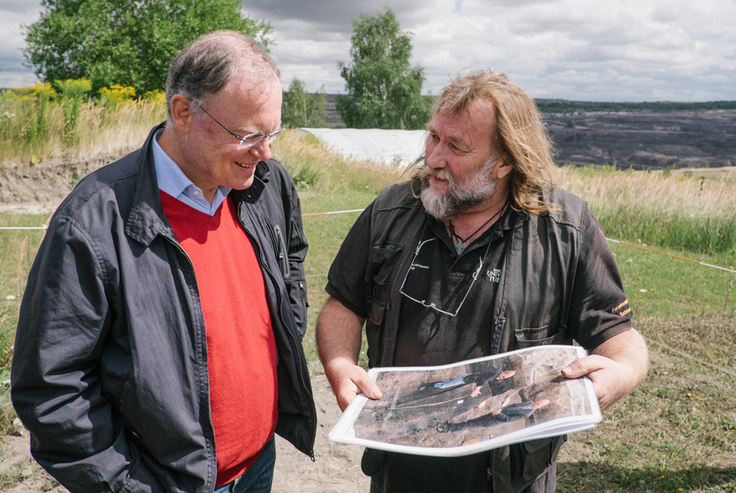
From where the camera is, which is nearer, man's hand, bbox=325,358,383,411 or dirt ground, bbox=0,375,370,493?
man's hand, bbox=325,358,383,411

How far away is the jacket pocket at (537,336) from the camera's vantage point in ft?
5.97

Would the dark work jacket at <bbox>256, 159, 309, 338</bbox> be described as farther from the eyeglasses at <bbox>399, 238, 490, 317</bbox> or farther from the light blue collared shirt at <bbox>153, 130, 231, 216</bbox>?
the eyeglasses at <bbox>399, 238, 490, 317</bbox>

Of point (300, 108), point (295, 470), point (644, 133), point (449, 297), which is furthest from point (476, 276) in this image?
point (644, 133)

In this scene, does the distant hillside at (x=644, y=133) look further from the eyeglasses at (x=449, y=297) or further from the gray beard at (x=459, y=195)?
Answer: the eyeglasses at (x=449, y=297)

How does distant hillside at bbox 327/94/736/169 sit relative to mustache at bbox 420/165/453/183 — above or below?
above

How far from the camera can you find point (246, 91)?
1.76 meters

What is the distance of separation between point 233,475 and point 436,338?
882mm

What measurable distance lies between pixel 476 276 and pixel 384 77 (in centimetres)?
4491

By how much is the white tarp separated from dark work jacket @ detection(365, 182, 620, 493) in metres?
20.5

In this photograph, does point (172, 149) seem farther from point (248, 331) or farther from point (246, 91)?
point (248, 331)

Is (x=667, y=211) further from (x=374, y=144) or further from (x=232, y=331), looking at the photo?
(x=374, y=144)

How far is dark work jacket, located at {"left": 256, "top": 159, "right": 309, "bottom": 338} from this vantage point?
2.37 metres

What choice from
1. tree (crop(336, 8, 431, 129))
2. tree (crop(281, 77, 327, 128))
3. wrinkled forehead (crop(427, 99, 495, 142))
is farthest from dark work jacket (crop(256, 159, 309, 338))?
tree (crop(281, 77, 327, 128))

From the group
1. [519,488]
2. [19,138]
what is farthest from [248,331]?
[19,138]
